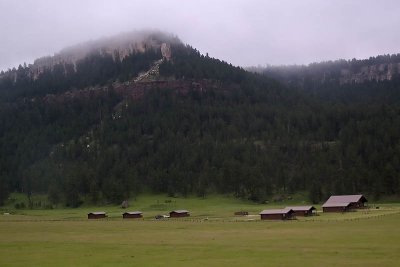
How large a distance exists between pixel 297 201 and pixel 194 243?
327ft

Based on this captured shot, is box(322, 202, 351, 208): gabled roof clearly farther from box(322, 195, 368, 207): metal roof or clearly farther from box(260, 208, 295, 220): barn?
box(260, 208, 295, 220): barn

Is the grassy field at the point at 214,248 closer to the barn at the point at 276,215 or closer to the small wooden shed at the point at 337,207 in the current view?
the barn at the point at 276,215

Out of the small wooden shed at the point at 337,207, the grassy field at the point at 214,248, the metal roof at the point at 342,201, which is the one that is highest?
the grassy field at the point at 214,248

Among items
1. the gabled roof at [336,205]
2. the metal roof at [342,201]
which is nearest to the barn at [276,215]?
the gabled roof at [336,205]

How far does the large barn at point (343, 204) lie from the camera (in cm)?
11231

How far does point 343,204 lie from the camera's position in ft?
371

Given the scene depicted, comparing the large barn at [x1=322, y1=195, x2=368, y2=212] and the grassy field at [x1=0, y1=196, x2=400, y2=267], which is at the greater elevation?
the grassy field at [x1=0, y1=196, x2=400, y2=267]

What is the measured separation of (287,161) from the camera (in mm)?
190000

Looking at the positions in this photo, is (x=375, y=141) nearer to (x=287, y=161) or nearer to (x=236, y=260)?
(x=287, y=161)

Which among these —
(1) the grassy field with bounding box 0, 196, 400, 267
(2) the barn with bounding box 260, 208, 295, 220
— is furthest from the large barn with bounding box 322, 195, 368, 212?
(1) the grassy field with bounding box 0, 196, 400, 267

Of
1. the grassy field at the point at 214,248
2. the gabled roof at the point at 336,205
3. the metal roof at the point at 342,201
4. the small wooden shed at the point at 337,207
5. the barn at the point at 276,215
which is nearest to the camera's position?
the grassy field at the point at 214,248

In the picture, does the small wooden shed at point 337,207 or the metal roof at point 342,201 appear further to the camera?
the metal roof at point 342,201

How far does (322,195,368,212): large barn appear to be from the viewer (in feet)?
368

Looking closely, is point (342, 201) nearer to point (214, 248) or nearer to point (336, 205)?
point (336, 205)
